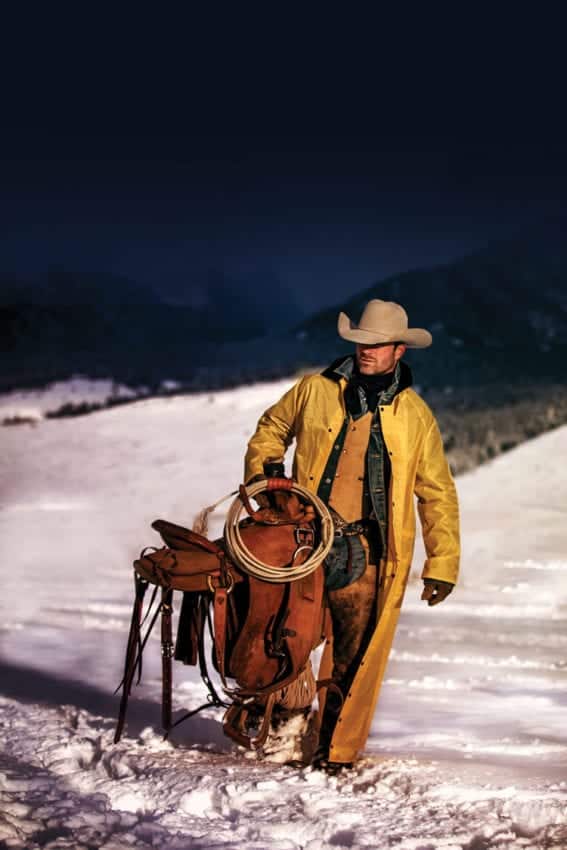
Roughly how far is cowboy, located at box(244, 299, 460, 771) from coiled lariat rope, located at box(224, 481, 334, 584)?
0.58 ft

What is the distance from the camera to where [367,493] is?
4051 millimetres

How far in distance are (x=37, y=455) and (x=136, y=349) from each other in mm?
14369

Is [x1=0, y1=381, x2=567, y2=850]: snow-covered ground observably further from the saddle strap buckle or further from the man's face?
the man's face

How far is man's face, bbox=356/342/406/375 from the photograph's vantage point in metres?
4.03

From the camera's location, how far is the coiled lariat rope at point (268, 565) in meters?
3.75

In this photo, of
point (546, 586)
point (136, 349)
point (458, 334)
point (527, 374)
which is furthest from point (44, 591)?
point (136, 349)

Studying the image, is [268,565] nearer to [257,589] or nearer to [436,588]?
[257,589]

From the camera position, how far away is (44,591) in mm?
7926

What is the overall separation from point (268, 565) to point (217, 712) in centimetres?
141

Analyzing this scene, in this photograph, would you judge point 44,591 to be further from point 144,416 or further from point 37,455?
point 144,416

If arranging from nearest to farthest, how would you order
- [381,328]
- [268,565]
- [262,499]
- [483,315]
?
[268,565] < [381,328] < [262,499] < [483,315]

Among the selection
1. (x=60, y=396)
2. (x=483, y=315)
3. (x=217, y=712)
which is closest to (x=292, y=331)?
(x=483, y=315)

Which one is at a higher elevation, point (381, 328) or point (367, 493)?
point (381, 328)

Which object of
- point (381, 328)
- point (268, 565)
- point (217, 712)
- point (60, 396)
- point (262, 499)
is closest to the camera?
point (268, 565)
